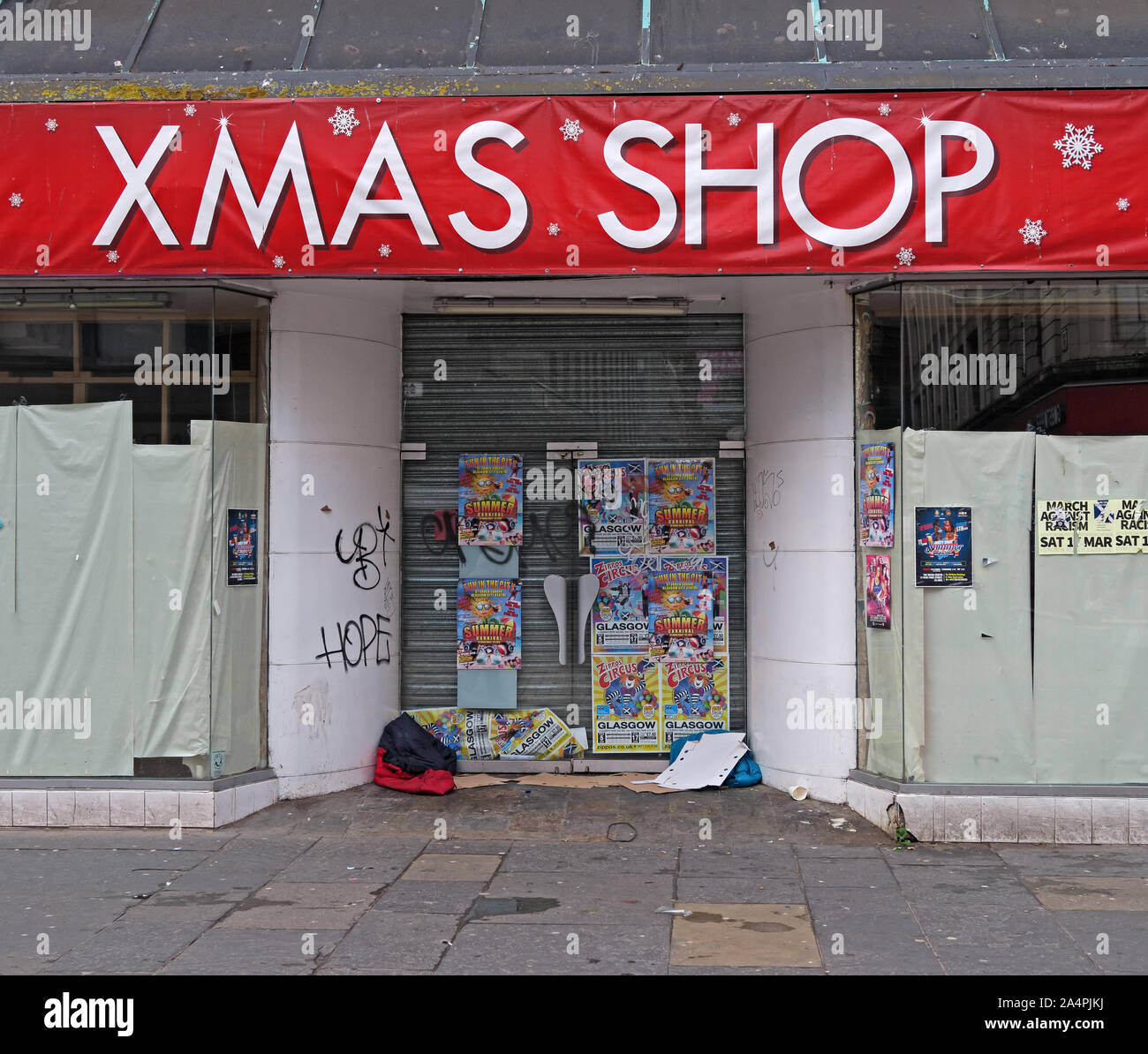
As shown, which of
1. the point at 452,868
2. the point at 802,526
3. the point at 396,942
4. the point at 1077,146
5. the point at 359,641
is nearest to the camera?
the point at 396,942

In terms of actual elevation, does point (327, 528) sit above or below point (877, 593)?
above

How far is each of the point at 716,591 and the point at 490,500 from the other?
1956mm

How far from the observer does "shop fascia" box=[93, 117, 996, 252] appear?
7914 mm

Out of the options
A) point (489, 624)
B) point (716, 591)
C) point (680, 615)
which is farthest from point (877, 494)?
point (489, 624)

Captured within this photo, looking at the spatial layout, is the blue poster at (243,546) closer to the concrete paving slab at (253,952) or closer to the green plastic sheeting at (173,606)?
the green plastic sheeting at (173,606)

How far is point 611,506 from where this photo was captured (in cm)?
984

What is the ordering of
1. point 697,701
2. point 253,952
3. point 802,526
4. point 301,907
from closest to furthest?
point 253,952, point 301,907, point 802,526, point 697,701

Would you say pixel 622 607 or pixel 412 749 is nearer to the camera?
pixel 412 749

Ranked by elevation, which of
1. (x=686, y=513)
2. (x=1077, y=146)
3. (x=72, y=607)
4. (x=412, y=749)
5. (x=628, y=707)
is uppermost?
(x=1077, y=146)

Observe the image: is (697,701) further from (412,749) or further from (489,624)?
(412,749)

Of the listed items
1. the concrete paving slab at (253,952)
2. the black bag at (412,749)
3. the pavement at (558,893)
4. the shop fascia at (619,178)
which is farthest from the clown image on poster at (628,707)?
the concrete paving slab at (253,952)

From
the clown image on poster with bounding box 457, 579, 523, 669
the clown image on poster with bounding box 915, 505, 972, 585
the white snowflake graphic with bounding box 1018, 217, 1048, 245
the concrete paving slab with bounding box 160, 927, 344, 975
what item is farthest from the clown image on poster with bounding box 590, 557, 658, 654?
the concrete paving slab with bounding box 160, 927, 344, 975

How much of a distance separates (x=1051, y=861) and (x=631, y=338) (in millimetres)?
4940
